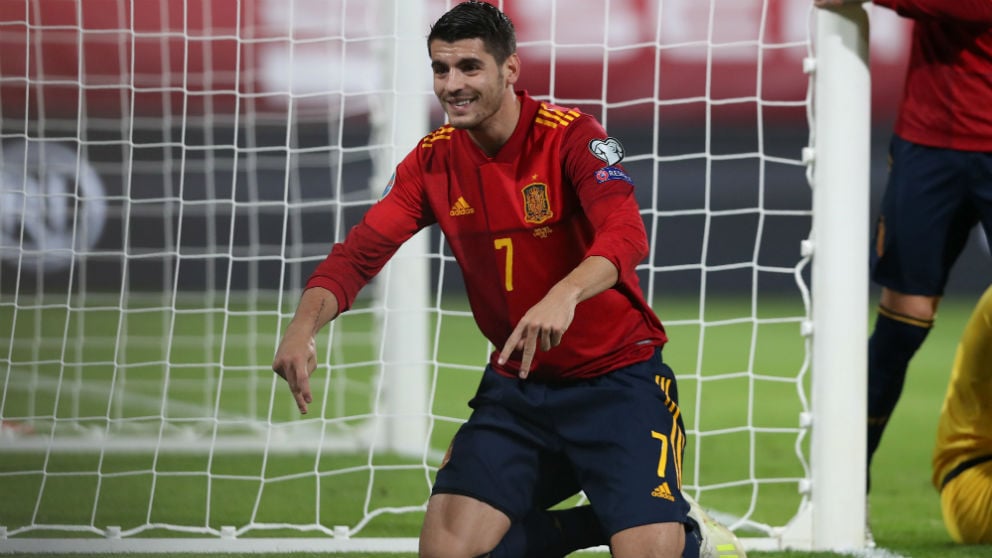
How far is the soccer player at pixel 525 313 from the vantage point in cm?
287

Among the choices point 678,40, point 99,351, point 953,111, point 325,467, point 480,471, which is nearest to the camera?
point 480,471

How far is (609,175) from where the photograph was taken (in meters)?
2.84

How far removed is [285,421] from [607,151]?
3697 millimetres

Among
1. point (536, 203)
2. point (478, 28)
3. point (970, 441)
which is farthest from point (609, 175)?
point (970, 441)

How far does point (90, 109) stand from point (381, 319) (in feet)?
17.6

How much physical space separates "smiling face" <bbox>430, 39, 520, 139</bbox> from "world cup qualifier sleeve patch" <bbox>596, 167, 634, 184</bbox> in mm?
275

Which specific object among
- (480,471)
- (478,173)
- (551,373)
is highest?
(478,173)

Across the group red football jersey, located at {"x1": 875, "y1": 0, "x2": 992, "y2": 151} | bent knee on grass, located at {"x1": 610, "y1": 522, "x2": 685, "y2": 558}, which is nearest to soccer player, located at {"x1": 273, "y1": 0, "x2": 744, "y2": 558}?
bent knee on grass, located at {"x1": 610, "y1": 522, "x2": 685, "y2": 558}

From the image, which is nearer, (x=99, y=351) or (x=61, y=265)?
(x=99, y=351)

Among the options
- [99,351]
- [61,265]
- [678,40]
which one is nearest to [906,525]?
[99,351]

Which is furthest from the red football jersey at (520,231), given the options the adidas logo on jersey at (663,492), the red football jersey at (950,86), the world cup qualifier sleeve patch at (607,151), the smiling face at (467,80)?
the red football jersey at (950,86)

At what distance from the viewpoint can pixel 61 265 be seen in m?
9.98

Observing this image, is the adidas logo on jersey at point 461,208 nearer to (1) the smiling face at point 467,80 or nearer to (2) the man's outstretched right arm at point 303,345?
(1) the smiling face at point 467,80

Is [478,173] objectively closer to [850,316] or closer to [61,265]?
[850,316]
